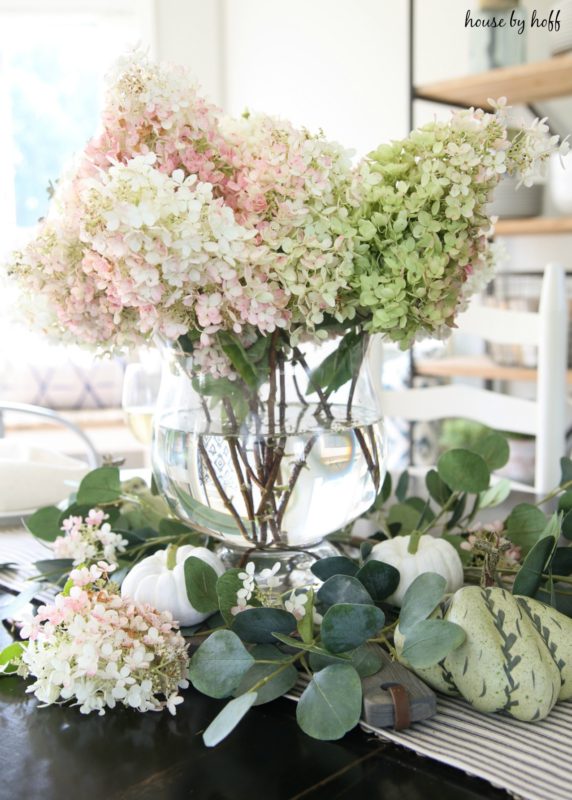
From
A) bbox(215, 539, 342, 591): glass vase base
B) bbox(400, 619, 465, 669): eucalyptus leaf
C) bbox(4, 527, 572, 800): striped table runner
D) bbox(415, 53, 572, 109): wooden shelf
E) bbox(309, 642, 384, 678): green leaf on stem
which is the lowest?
bbox(4, 527, 572, 800): striped table runner

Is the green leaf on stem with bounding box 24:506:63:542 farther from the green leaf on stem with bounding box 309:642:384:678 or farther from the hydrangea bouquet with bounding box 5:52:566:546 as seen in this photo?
the green leaf on stem with bounding box 309:642:384:678

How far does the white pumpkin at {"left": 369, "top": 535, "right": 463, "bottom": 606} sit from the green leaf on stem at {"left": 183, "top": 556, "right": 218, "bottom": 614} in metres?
0.13

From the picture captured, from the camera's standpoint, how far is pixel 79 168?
645 mm

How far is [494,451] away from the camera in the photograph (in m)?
0.88

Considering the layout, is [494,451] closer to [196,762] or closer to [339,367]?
[339,367]

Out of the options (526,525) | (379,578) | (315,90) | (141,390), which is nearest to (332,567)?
(379,578)

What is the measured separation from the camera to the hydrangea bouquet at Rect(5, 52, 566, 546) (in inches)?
22.5

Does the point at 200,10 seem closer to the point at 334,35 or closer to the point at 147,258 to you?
the point at 334,35

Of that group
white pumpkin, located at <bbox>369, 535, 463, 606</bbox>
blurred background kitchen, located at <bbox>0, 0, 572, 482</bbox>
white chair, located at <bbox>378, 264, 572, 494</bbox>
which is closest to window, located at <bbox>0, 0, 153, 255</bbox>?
blurred background kitchen, located at <bbox>0, 0, 572, 482</bbox>

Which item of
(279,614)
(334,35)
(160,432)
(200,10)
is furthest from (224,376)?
(200,10)

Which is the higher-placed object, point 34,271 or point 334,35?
point 334,35

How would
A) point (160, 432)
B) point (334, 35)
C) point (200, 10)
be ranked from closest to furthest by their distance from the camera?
point (160, 432) → point (334, 35) → point (200, 10)

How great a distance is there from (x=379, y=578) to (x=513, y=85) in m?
2.23

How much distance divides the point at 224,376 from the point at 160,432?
Answer: 0.28 ft
